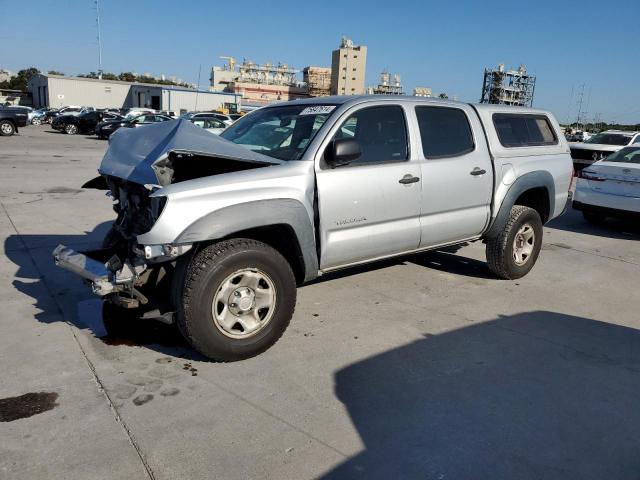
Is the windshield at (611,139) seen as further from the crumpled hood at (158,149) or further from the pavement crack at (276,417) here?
the pavement crack at (276,417)

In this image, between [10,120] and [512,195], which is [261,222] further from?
[10,120]

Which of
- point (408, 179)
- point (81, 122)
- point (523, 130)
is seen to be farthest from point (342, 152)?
point (81, 122)

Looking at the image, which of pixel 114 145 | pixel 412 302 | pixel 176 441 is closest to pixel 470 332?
pixel 412 302

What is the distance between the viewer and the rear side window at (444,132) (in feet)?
15.9

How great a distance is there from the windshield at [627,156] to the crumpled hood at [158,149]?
315 inches

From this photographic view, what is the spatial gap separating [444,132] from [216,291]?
9.29ft

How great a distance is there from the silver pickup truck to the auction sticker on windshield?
2 cm

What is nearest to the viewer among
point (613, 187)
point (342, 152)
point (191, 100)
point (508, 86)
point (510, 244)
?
point (342, 152)

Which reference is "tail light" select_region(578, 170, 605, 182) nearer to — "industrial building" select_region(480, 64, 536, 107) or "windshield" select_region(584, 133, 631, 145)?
"windshield" select_region(584, 133, 631, 145)

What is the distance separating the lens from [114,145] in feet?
14.0

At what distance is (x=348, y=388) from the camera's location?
345 cm

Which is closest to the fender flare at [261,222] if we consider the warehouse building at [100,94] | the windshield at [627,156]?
the windshield at [627,156]

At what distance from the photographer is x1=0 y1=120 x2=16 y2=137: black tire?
2578 centimetres

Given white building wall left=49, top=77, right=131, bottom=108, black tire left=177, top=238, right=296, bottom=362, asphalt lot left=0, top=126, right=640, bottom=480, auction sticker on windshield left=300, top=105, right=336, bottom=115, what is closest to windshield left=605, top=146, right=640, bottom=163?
asphalt lot left=0, top=126, right=640, bottom=480
